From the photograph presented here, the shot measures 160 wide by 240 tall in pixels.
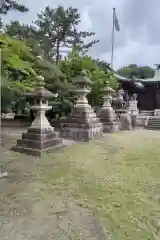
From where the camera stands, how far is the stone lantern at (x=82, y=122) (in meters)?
9.59

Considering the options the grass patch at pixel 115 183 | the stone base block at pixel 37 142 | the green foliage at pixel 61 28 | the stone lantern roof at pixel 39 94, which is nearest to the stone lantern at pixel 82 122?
the grass patch at pixel 115 183

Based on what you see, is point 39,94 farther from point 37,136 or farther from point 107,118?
point 107,118

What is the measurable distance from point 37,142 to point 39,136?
179 millimetres

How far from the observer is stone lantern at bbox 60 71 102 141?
959 cm

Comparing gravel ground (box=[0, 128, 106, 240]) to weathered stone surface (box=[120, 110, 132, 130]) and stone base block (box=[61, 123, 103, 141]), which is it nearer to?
stone base block (box=[61, 123, 103, 141])

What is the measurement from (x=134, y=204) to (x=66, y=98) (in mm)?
10606

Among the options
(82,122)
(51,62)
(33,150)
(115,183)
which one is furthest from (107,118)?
(115,183)

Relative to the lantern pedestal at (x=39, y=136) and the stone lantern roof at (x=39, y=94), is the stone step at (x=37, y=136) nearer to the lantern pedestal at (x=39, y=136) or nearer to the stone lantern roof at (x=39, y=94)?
the lantern pedestal at (x=39, y=136)

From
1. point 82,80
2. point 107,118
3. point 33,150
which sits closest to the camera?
point 33,150

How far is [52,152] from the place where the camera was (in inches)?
282

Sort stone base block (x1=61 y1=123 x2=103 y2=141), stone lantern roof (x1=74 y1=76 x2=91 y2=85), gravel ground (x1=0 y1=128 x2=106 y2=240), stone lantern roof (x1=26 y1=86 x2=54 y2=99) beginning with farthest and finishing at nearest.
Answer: stone lantern roof (x1=74 y1=76 x2=91 y2=85) → stone base block (x1=61 y1=123 x2=103 y2=141) → stone lantern roof (x1=26 y1=86 x2=54 y2=99) → gravel ground (x1=0 y1=128 x2=106 y2=240)

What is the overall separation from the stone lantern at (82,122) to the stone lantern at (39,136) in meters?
2.03

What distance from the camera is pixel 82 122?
384 inches

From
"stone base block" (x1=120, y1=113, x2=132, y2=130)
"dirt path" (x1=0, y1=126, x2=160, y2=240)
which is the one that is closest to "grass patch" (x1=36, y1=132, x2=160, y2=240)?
"dirt path" (x1=0, y1=126, x2=160, y2=240)
